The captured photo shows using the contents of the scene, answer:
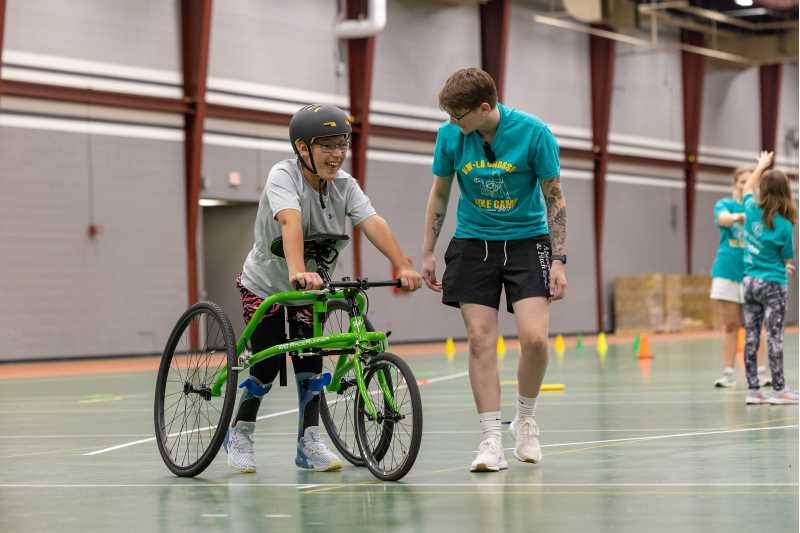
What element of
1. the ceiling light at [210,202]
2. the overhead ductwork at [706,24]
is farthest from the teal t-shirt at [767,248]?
the overhead ductwork at [706,24]

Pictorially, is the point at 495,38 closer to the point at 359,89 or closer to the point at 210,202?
the point at 359,89

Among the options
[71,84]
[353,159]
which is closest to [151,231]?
[71,84]

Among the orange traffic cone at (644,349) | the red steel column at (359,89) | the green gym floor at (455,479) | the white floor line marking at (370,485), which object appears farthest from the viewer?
the red steel column at (359,89)

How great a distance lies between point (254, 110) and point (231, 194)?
62.4 inches

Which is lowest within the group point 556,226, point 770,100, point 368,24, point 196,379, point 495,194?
point 196,379

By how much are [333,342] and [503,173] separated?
48.3 inches

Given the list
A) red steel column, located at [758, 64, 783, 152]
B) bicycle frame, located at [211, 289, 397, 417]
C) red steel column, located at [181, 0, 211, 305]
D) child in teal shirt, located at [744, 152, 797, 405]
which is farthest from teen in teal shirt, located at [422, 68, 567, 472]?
red steel column, located at [758, 64, 783, 152]

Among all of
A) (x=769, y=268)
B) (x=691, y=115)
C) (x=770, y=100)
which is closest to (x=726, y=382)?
(x=769, y=268)

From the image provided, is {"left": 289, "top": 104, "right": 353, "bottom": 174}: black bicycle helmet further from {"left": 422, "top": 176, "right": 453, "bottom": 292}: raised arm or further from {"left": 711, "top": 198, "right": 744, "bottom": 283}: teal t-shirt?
{"left": 711, "top": 198, "right": 744, "bottom": 283}: teal t-shirt

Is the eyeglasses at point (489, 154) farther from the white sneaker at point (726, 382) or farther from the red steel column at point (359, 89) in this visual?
the red steel column at point (359, 89)

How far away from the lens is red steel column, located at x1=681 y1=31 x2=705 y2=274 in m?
34.7

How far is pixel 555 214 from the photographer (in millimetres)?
6746

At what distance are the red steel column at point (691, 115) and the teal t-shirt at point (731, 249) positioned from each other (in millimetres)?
23339

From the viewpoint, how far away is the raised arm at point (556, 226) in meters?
6.58
